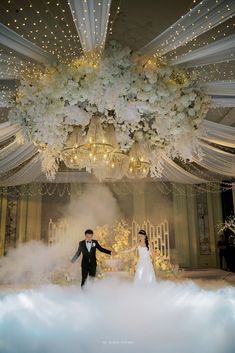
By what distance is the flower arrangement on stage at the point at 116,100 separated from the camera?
2787 mm

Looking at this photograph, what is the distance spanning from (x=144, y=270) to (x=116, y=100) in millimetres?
3382

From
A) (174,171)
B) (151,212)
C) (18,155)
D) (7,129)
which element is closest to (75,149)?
(7,129)

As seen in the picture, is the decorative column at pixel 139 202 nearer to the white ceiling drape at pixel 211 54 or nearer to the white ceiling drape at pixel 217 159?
the white ceiling drape at pixel 217 159

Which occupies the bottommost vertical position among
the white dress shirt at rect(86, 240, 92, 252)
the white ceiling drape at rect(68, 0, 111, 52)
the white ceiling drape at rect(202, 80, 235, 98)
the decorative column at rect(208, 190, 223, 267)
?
the white dress shirt at rect(86, 240, 92, 252)

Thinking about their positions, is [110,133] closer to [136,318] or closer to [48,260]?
[136,318]

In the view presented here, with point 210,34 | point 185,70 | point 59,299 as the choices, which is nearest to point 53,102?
point 185,70

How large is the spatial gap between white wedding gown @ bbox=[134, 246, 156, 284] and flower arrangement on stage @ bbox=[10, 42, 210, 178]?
2579mm

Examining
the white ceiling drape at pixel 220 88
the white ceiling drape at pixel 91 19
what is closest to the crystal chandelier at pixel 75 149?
the white ceiling drape at pixel 91 19

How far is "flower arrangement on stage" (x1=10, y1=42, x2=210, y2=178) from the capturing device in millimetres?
2787

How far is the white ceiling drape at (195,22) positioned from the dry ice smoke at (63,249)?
4919 millimetres

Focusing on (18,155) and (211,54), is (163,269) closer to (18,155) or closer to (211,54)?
(18,155)

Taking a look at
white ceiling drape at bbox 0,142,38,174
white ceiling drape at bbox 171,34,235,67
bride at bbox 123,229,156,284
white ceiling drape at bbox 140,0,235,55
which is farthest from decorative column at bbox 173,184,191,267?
white ceiling drape at bbox 140,0,235,55

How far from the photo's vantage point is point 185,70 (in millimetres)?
3020

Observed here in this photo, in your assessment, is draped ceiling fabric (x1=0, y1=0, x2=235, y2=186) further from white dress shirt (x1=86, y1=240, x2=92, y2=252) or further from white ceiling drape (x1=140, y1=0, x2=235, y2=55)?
white dress shirt (x1=86, y1=240, x2=92, y2=252)
